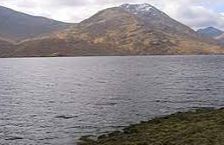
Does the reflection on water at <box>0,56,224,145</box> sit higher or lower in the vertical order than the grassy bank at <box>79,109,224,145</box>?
lower

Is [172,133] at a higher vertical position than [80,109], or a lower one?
higher

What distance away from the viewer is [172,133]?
38.8m

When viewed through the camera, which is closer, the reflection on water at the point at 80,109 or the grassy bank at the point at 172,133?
the grassy bank at the point at 172,133

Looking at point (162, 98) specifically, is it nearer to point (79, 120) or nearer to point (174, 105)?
point (174, 105)

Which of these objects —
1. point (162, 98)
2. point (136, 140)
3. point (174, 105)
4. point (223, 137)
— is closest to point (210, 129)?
point (223, 137)

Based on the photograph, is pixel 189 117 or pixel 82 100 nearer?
pixel 189 117

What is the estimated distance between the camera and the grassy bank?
34787mm

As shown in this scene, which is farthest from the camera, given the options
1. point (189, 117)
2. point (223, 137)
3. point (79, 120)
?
point (79, 120)

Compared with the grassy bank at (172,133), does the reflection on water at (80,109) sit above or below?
below

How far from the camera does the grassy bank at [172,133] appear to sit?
34.8 m

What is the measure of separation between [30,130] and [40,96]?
35589 millimetres

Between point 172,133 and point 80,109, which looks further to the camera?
point 80,109

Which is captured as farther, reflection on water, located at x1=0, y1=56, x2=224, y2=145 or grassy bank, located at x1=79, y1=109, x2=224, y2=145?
reflection on water, located at x1=0, y1=56, x2=224, y2=145

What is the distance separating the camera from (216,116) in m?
46.4
